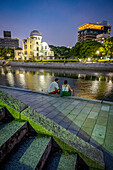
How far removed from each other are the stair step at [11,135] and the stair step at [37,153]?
0.89 feet

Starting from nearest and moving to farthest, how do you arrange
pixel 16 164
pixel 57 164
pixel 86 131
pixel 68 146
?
pixel 16 164 < pixel 57 164 < pixel 68 146 < pixel 86 131

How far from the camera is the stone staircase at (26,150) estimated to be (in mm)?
1761

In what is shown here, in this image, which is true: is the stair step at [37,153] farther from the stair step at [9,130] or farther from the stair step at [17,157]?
the stair step at [9,130]

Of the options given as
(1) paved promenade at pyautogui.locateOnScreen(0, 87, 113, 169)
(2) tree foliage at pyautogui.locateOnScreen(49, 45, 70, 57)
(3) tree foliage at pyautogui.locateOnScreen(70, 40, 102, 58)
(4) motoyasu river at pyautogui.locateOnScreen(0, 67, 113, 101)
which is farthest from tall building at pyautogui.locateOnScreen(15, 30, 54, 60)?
(1) paved promenade at pyautogui.locateOnScreen(0, 87, 113, 169)

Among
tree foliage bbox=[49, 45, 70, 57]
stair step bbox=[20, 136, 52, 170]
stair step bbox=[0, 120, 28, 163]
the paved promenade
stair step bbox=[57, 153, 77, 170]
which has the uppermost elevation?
tree foliage bbox=[49, 45, 70, 57]

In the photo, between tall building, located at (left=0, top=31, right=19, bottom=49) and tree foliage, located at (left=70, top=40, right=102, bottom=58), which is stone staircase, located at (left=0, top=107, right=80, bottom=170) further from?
tall building, located at (left=0, top=31, right=19, bottom=49)

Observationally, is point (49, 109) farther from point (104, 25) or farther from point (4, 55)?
point (104, 25)

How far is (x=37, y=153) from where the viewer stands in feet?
6.37

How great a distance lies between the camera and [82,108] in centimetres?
610

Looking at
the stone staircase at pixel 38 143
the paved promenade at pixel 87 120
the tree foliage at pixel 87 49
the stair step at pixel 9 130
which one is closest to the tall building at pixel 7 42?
the tree foliage at pixel 87 49

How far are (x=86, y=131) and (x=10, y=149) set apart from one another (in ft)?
9.36

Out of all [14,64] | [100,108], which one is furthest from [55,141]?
[14,64]

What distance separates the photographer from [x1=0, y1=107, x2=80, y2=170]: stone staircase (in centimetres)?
176

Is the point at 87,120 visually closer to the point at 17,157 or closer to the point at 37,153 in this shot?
the point at 37,153
